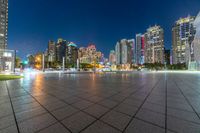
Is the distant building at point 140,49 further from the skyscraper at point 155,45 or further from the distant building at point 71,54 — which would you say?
the distant building at point 71,54

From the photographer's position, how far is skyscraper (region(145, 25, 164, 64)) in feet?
499

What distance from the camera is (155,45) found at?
158 m

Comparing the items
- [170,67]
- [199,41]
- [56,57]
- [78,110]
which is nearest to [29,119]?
[78,110]

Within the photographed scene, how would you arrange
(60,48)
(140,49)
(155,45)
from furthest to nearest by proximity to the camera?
(140,49), (60,48), (155,45)

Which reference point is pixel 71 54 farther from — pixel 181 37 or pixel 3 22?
pixel 181 37

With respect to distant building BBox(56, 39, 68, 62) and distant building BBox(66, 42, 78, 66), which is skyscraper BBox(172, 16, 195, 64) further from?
distant building BBox(56, 39, 68, 62)

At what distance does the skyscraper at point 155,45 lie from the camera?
152m

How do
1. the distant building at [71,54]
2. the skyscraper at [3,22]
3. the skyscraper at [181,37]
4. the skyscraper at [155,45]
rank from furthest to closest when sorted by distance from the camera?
the distant building at [71,54] < the skyscraper at [155,45] < the skyscraper at [181,37] < the skyscraper at [3,22]

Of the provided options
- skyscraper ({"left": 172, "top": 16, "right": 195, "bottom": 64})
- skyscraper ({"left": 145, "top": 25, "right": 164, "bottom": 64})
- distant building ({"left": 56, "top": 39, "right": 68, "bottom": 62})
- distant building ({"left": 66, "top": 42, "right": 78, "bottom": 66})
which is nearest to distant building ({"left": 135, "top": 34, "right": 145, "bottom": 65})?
skyscraper ({"left": 145, "top": 25, "right": 164, "bottom": 64})

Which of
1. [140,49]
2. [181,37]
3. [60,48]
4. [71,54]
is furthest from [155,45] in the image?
[60,48]

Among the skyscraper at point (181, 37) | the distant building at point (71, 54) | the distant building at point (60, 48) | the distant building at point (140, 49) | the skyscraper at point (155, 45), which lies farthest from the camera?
the distant building at point (140, 49)

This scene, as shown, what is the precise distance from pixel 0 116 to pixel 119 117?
3316 millimetres

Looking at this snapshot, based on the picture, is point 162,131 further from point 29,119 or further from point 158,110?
point 29,119

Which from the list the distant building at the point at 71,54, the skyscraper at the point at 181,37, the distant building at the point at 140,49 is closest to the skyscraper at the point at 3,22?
the distant building at the point at 71,54
